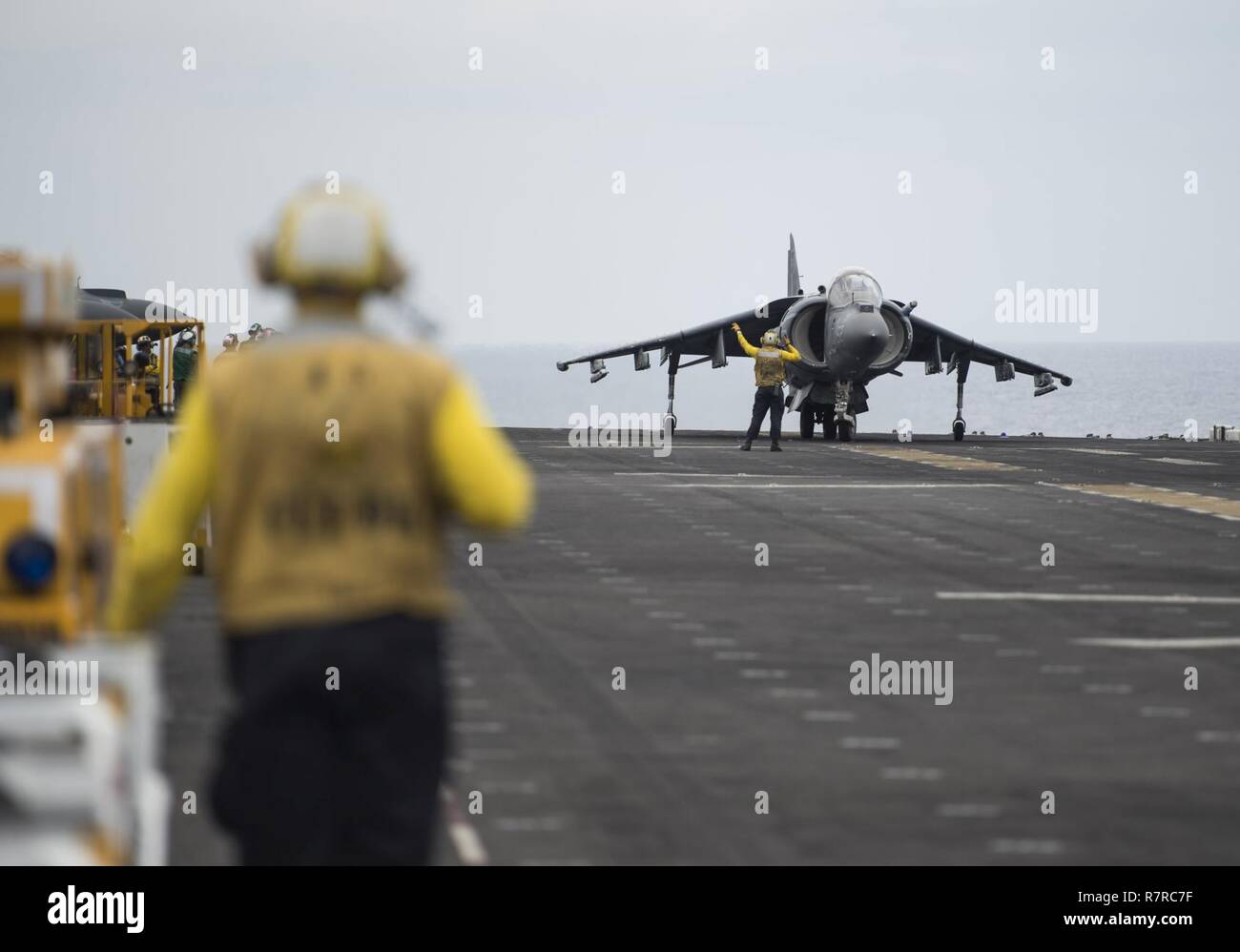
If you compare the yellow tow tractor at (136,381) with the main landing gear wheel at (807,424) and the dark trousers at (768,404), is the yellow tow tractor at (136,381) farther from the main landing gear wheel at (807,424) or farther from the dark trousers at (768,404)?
the main landing gear wheel at (807,424)

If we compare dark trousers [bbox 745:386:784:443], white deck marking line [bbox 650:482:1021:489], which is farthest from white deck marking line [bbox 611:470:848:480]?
dark trousers [bbox 745:386:784:443]

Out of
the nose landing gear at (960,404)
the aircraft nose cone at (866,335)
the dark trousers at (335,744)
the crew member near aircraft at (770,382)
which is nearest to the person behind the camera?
the dark trousers at (335,744)

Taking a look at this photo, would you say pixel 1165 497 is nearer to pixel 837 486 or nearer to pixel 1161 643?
pixel 837 486

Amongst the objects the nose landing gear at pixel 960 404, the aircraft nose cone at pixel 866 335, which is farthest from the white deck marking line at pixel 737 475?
the nose landing gear at pixel 960 404

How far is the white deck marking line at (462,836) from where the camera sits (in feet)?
23.8

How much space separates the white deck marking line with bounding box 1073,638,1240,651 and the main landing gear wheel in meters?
34.2

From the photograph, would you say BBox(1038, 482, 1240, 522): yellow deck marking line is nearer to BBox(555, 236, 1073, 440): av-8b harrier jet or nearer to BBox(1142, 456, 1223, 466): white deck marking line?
BBox(1142, 456, 1223, 466): white deck marking line

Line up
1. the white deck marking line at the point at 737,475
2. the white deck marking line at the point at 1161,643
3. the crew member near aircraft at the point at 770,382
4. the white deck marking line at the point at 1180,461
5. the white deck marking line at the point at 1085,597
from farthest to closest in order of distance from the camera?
the crew member near aircraft at the point at 770,382, the white deck marking line at the point at 1180,461, the white deck marking line at the point at 737,475, the white deck marking line at the point at 1085,597, the white deck marking line at the point at 1161,643

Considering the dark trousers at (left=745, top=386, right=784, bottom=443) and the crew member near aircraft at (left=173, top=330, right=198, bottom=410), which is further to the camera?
the dark trousers at (left=745, top=386, right=784, bottom=443)

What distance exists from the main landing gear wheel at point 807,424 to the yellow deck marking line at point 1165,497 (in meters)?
17.7

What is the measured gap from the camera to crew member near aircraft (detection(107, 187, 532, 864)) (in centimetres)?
473

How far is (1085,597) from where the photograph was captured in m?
15.7

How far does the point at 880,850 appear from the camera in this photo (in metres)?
7.49
